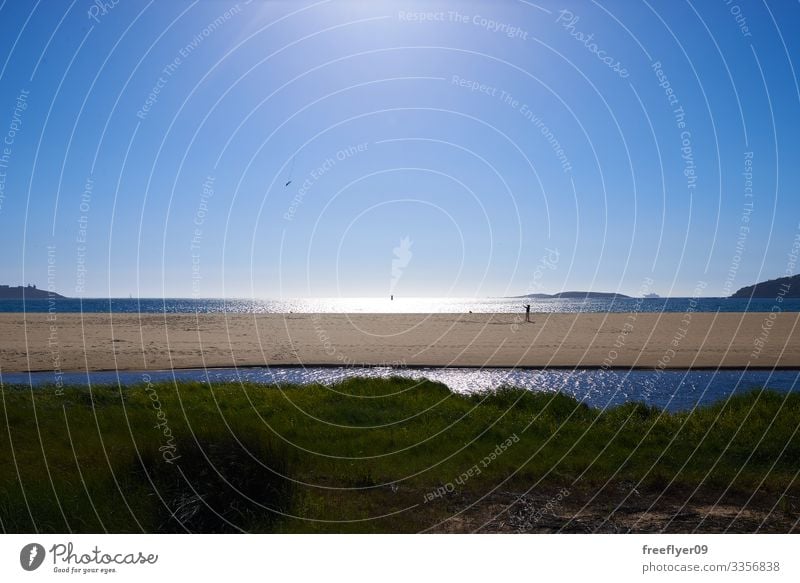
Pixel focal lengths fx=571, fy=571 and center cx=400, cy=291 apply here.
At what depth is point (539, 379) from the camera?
29328 millimetres

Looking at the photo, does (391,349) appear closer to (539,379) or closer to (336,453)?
(539,379)

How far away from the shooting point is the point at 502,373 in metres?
31.9

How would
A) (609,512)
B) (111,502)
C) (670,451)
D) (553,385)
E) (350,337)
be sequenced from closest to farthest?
(111,502)
(609,512)
(670,451)
(553,385)
(350,337)

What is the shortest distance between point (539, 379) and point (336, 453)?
1831 cm

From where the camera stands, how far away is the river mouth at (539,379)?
82.7 feet

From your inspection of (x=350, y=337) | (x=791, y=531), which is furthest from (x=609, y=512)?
(x=350, y=337)

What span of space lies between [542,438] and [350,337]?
3948 centimetres

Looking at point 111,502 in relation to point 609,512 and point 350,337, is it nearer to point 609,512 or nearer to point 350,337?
point 609,512

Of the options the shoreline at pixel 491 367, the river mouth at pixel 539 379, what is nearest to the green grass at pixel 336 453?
the river mouth at pixel 539 379

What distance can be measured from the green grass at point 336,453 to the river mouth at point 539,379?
5.94 m

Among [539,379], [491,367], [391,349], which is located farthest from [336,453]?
[391,349]

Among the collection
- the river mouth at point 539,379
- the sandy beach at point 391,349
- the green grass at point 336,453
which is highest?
the sandy beach at point 391,349

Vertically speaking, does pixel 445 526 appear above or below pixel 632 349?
below

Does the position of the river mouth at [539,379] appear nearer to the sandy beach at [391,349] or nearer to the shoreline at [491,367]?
the shoreline at [491,367]
